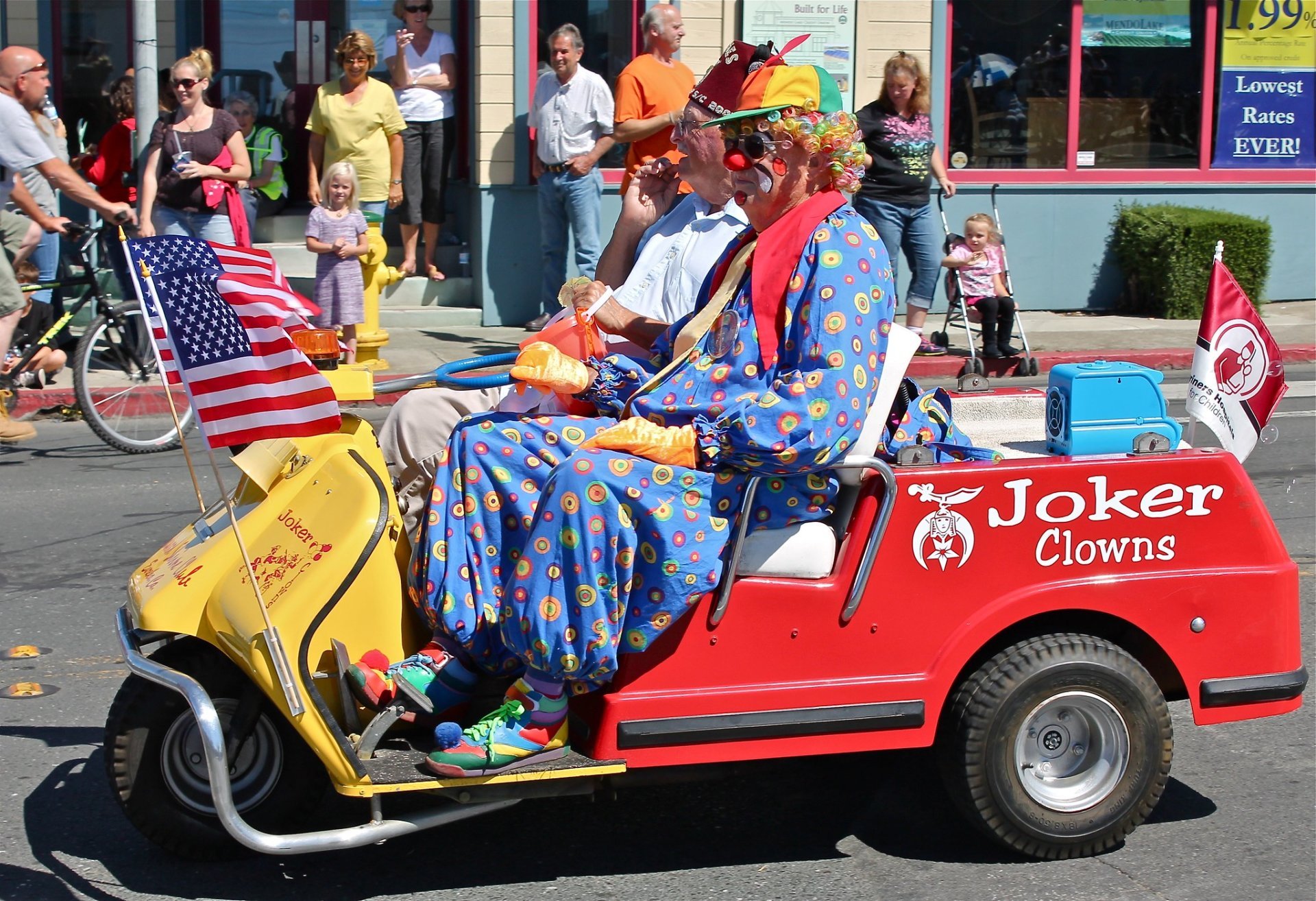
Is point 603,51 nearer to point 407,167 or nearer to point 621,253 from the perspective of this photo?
point 407,167

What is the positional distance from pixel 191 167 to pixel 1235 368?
7.40 m

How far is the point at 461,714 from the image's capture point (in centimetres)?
369

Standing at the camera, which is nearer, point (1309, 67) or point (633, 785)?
point (633, 785)

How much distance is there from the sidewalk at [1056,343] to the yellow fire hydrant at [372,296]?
0.56ft

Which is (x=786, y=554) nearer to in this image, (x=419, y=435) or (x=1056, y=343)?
(x=419, y=435)

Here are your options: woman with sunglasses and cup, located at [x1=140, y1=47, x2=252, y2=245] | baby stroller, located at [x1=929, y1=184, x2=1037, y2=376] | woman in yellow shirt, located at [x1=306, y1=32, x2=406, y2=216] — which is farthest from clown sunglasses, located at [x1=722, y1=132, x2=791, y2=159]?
woman in yellow shirt, located at [x1=306, y1=32, x2=406, y2=216]

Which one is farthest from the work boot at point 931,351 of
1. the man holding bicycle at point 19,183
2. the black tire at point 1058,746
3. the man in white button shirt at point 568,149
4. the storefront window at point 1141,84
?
the black tire at point 1058,746

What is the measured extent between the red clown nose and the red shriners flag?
125 cm

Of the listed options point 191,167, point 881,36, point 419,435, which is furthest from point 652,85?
point 419,435

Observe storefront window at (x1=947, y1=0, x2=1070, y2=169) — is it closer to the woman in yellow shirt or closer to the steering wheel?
the woman in yellow shirt

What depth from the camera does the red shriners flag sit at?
4.05 metres

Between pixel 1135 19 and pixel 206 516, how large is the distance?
40.1ft

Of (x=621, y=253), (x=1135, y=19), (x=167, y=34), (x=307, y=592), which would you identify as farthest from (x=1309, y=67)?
(x=307, y=592)

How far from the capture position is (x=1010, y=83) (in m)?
14.0
